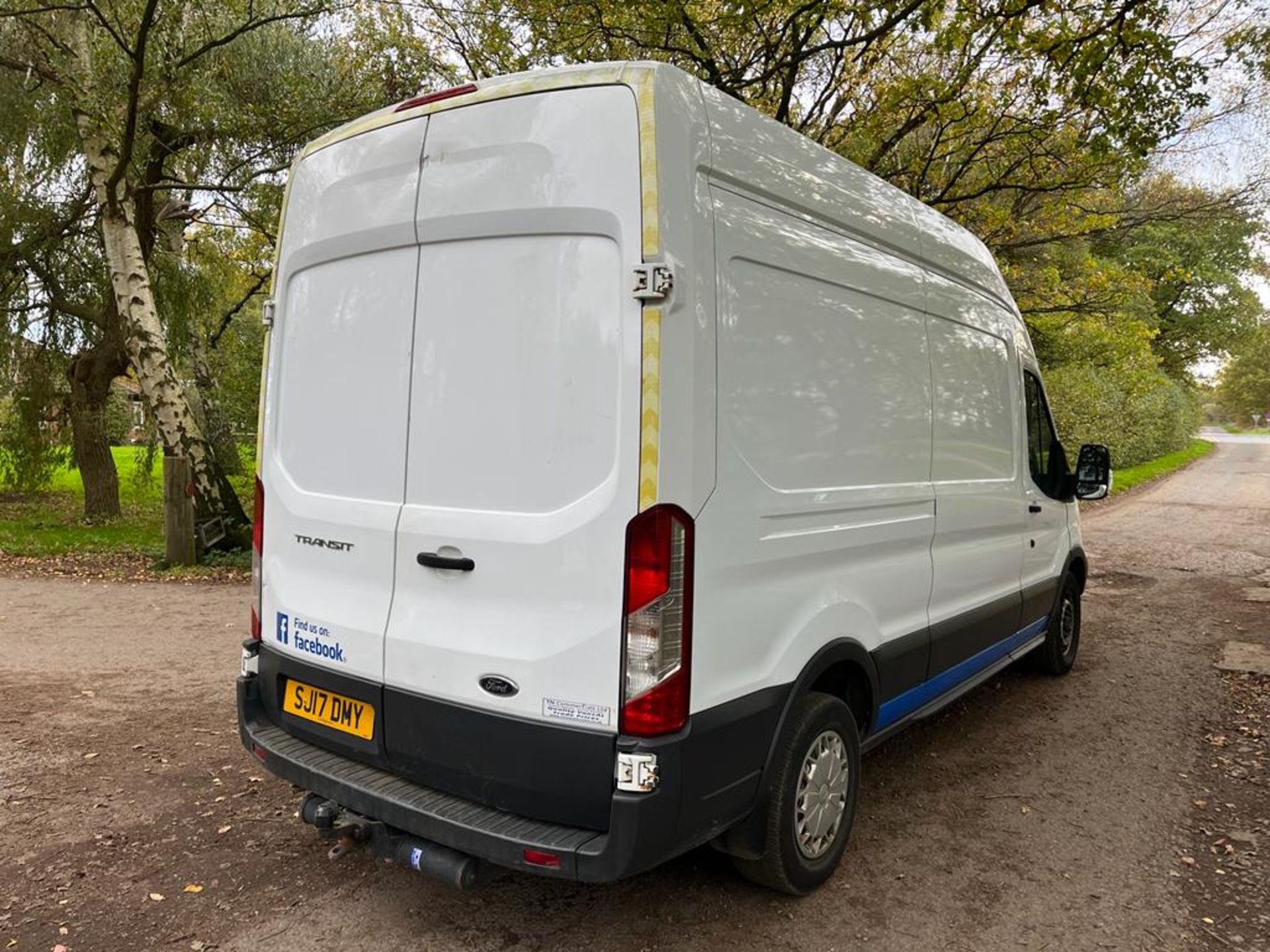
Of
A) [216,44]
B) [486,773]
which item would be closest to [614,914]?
[486,773]

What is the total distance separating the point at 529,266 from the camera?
8.67 ft

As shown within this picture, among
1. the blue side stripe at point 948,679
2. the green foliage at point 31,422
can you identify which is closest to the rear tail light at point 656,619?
the blue side stripe at point 948,679

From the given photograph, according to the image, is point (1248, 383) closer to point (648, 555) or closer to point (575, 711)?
point (648, 555)

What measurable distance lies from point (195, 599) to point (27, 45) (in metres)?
7.12

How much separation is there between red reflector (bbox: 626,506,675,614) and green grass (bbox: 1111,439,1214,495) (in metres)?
14.2

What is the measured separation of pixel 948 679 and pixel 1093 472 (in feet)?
7.15

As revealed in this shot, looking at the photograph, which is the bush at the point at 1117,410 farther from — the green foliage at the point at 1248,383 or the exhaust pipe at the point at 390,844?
the green foliage at the point at 1248,383

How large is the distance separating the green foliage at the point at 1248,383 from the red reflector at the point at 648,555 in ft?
217

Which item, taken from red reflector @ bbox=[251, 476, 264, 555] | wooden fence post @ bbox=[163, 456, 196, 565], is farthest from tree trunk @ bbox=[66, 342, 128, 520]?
red reflector @ bbox=[251, 476, 264, 555]

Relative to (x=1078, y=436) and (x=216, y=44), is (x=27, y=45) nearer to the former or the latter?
(x=216, y=44)

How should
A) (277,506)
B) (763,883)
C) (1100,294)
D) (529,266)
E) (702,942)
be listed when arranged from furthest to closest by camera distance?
1. (1100,294)
2. (277,506)
3. (763,883)
4. (702,942)
5. (529,266)

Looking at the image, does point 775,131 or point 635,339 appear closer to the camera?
point 635,339

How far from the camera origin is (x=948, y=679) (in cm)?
420

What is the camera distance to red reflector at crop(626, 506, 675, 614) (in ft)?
7.94
